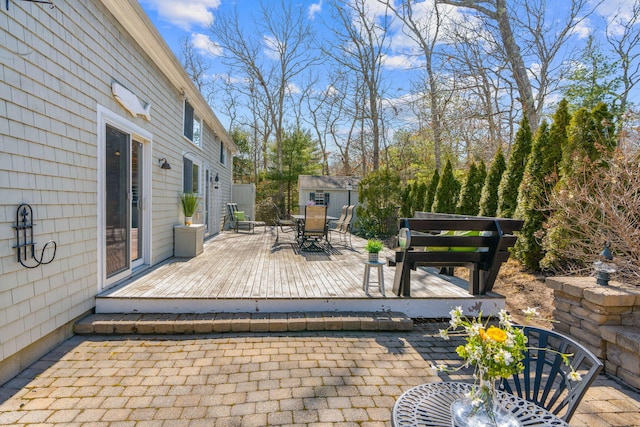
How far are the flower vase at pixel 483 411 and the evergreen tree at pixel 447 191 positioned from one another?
8.46 meters

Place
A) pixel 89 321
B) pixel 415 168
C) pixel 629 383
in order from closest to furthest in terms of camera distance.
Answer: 1. pixel 629 383
2. pixel 89 321
3. pixel 415 168

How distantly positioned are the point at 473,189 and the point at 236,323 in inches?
274

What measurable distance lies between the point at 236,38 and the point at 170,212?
1447 centimetres

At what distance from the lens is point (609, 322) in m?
2.65

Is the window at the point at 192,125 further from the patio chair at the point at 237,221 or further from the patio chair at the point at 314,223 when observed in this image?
the patio chair at the point at 237,221

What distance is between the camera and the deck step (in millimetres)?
3098

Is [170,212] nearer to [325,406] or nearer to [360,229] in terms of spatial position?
[325,406]

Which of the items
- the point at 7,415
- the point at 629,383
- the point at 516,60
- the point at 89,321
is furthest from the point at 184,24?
the point at 629,383

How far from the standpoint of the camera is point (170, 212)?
5.74 meters

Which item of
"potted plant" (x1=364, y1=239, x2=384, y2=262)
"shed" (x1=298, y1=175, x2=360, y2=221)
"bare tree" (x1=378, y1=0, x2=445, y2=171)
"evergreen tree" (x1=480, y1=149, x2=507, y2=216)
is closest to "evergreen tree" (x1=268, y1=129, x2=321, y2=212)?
"shed" (x1=298, y1=175, x2=360, y2=221)

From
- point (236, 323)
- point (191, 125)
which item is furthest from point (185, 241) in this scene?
point (236, 323)

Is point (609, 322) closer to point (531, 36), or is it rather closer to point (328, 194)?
point (531, 36)

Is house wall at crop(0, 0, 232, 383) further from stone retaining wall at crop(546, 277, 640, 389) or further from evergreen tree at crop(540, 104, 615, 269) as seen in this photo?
evergreen tree at crop(540, 104, 615, 269)

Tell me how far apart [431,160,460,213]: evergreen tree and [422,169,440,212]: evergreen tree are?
686mm
